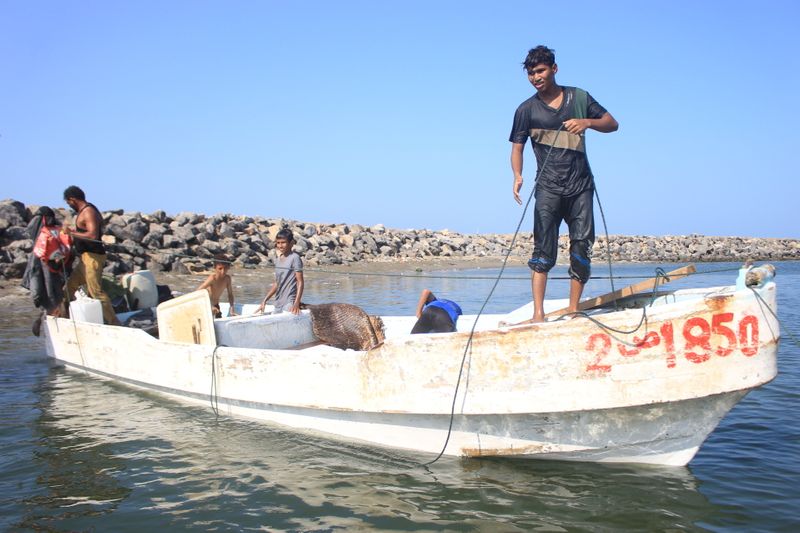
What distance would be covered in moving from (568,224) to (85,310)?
628 cm

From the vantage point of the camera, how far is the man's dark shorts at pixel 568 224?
466 centimetres

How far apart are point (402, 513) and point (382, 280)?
22110 millimetres

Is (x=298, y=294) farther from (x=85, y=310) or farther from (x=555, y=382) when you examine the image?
(x=555, y=382)

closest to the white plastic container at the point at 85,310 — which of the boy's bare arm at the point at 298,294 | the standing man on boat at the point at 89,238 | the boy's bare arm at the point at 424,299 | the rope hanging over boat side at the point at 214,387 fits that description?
the standing man on boat at the point at 89,238

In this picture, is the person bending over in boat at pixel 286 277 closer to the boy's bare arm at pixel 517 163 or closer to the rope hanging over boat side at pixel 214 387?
the rope hanging over boat side at pixel 214 387

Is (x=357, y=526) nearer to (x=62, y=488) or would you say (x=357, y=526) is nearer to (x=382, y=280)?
(x=62, y=488)

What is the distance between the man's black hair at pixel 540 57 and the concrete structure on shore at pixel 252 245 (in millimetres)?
1414

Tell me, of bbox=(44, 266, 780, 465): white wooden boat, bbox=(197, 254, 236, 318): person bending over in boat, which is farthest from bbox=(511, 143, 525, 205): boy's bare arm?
bbox=(197, 254, 236, 318): person bending over in boat

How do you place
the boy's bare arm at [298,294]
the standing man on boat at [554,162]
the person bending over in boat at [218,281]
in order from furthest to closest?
the person bending over in boat at [218,281] → the boy's bare arm at [298,294] → the standing man on boat at [554,162]

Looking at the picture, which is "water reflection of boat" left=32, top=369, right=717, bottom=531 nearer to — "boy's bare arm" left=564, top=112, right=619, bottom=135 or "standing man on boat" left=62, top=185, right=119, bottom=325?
"boy's bare arm" left=564, top=112, right=619, bottom=135

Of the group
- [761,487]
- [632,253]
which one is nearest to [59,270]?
[761,487]

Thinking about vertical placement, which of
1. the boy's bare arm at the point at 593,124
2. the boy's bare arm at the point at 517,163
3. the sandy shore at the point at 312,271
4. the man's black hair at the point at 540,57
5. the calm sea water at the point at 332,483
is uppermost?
the man's black hair at the point at 540,57

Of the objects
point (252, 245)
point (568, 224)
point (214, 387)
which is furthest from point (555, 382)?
point (252, 245)

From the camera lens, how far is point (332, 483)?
4.19m
